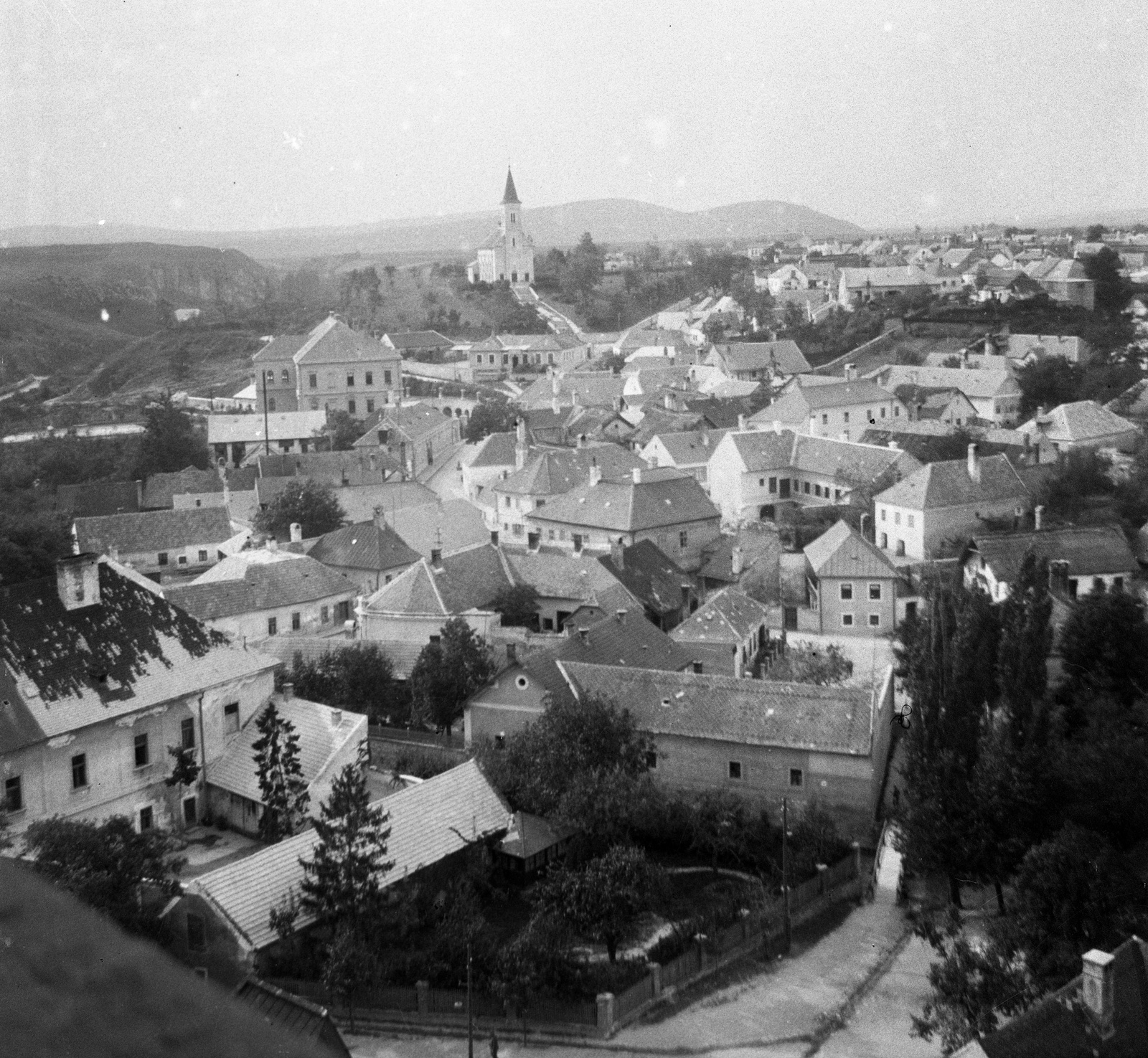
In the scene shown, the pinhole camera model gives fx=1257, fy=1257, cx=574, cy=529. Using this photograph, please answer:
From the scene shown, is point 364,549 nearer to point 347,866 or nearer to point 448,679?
point 448,679

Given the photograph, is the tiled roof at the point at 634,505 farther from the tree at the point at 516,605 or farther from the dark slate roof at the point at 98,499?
the dark slate roof at the point at 98,499

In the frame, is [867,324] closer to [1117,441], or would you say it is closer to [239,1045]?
[1117,441]

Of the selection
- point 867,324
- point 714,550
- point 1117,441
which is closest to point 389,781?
point 714,550

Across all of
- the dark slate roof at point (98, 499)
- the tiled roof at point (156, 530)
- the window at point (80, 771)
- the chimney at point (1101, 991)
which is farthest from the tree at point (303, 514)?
the chimney at point (1101, 991)

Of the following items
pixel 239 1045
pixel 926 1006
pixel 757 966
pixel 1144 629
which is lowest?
pixel 757 966

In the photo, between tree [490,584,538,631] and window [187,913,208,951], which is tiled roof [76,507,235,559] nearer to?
tree [490,584,538,631]
